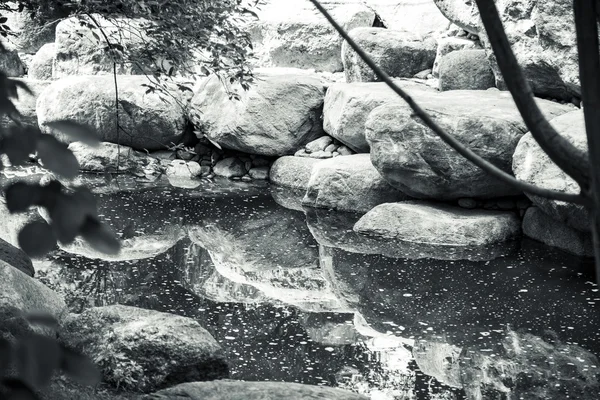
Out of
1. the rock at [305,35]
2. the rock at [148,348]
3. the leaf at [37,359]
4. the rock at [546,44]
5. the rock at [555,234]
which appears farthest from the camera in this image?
the rock at [305,35]

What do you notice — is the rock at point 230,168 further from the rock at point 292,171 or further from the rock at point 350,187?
the rock at point 350,187

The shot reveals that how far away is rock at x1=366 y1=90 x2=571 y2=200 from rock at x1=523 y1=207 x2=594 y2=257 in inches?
10.4

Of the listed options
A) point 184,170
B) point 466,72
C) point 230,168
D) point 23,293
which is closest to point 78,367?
point 23,293

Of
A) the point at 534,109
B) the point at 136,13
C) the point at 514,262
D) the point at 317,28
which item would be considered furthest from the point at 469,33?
the point at 534,109

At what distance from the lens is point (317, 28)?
31.6ft

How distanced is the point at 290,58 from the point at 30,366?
9463 millimetres

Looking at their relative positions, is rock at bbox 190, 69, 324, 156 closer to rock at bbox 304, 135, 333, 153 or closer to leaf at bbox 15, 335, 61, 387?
rock at bbox 304, 135, 333, 153

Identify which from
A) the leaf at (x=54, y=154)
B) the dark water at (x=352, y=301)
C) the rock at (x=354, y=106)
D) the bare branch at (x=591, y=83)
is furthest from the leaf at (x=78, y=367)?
the rock at (x=354, y=106)

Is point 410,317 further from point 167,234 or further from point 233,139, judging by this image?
point 233,139

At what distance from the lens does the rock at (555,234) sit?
18.3 feet

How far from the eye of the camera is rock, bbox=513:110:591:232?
17.2 feet

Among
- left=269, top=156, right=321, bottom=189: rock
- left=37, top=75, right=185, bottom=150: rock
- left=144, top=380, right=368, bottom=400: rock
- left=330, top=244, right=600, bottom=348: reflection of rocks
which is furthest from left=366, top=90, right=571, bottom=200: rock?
left=144, top=380, right=368, bottom=400: rock

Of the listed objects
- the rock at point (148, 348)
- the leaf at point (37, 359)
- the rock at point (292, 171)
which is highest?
the leaf at point (37, 359)

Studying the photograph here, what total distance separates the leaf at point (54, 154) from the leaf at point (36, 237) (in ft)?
0.14
